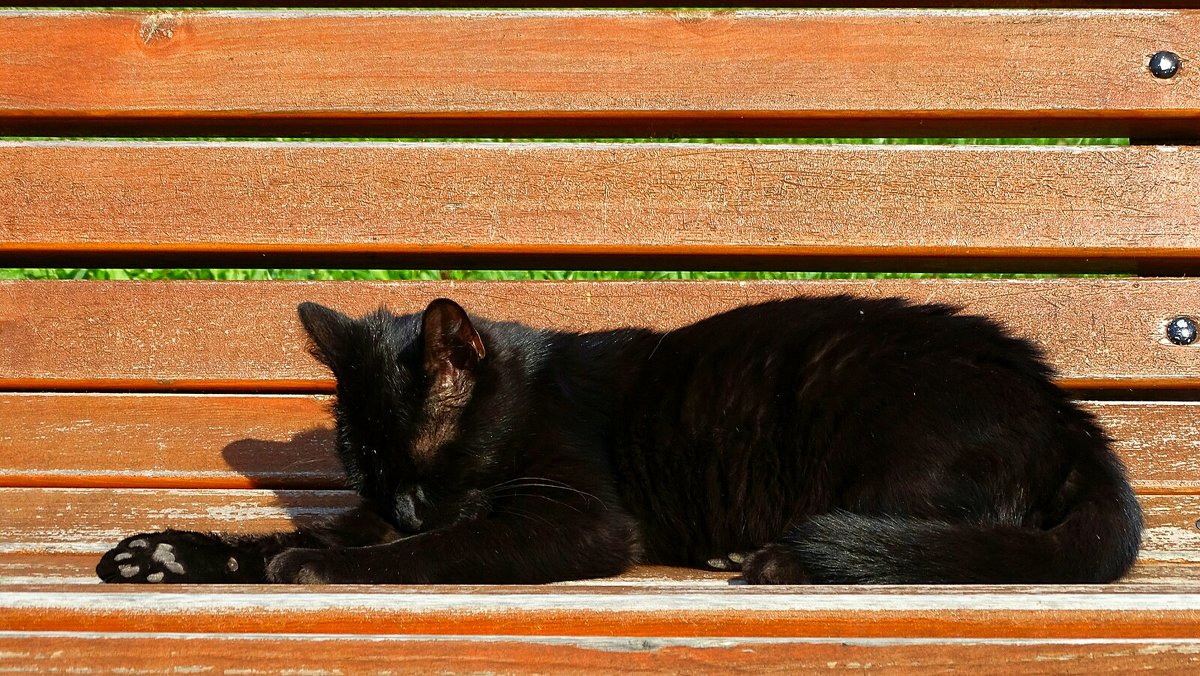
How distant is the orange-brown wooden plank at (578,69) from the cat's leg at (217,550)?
3.09 ft

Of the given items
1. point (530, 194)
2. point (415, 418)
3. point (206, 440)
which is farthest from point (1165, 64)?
point (206, 440)

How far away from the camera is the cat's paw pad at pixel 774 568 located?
190cm

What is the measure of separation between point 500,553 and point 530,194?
95 centimetres

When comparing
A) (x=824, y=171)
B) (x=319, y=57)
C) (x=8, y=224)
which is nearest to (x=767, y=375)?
(x=824, y=171)

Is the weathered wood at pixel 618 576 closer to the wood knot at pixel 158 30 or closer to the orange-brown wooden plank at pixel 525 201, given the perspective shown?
the orange-brown wooden plank at pixel 525 201

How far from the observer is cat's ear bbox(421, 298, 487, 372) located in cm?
196

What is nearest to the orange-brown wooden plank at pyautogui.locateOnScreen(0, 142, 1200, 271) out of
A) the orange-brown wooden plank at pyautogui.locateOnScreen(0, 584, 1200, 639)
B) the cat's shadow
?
the cat's shadow

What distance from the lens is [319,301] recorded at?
8.66 ft

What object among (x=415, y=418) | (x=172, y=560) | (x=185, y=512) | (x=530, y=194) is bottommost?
(x=185, y=512)

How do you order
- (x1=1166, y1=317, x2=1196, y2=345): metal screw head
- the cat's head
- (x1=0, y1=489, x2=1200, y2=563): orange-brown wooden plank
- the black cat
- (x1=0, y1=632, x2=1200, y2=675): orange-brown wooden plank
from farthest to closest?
(x1=1166, y1=317, x2=1196, y2=345): metal screw head
(x1=0, y1=489, x2=1200, y2=563): orange-brown wooden plank
the cat's head
the black cat
(x1=0, y1=632, x2=1200, y2=675): orange-brown wooden plank

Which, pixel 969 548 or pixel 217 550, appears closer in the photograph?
pixel 969 548

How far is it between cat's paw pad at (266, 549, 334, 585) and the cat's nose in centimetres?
28

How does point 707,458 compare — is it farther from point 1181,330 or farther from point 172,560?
point 1181,330

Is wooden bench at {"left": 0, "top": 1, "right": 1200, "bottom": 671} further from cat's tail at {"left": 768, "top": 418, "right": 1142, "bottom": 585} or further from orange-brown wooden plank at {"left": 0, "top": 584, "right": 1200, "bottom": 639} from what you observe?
orange-brown wooden plank at {"left": 0, "top": 584, "right": 1200, "bottom": 639}
